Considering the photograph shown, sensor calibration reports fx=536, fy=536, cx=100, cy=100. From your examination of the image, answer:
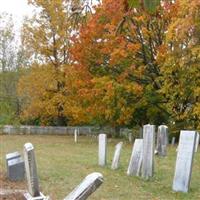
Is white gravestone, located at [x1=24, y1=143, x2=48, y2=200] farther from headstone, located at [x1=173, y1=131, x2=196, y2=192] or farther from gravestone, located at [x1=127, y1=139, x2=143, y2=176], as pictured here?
gravestone, located at [x1=127, y1=139, x2=143, y2=176]

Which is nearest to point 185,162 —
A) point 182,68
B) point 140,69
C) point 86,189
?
point 86,189

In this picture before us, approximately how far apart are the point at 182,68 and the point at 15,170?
17.4m

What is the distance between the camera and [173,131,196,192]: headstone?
9.71 metres

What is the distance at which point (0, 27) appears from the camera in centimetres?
4553

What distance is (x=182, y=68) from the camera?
2702 centimetres

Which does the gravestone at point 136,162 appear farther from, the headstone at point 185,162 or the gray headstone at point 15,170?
the gray headstone at point 15,170

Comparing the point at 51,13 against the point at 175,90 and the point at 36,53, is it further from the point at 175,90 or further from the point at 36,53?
the point at 175,90

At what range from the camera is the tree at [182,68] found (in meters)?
24.4

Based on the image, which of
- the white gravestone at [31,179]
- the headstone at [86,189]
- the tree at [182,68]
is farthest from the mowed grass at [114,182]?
the tree at [182,68]

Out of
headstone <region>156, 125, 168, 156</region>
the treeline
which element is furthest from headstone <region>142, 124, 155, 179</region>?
the treeline

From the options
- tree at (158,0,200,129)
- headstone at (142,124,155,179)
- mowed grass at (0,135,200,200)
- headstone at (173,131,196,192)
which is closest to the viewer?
mowed grass at (0,135,200,200)

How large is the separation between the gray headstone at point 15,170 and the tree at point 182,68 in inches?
551

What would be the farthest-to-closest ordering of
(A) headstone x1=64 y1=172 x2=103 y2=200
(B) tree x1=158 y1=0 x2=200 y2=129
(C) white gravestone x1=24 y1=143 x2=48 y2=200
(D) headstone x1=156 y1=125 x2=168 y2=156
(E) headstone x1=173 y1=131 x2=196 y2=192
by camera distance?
(B) tree x1=158 y1=0 x2=200 y2=129, (D) headstone x1=156 y1=125 x2=168 y2=156, (E) headstone x1=173 y1=131 x2=196 y2=192, (C) white gravestone x1=24 y1=143 x2=48 y2=200, (A) headstone x1=64 y1=172 x2=103 y2=200

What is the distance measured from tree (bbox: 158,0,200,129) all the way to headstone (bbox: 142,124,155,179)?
1233cm
